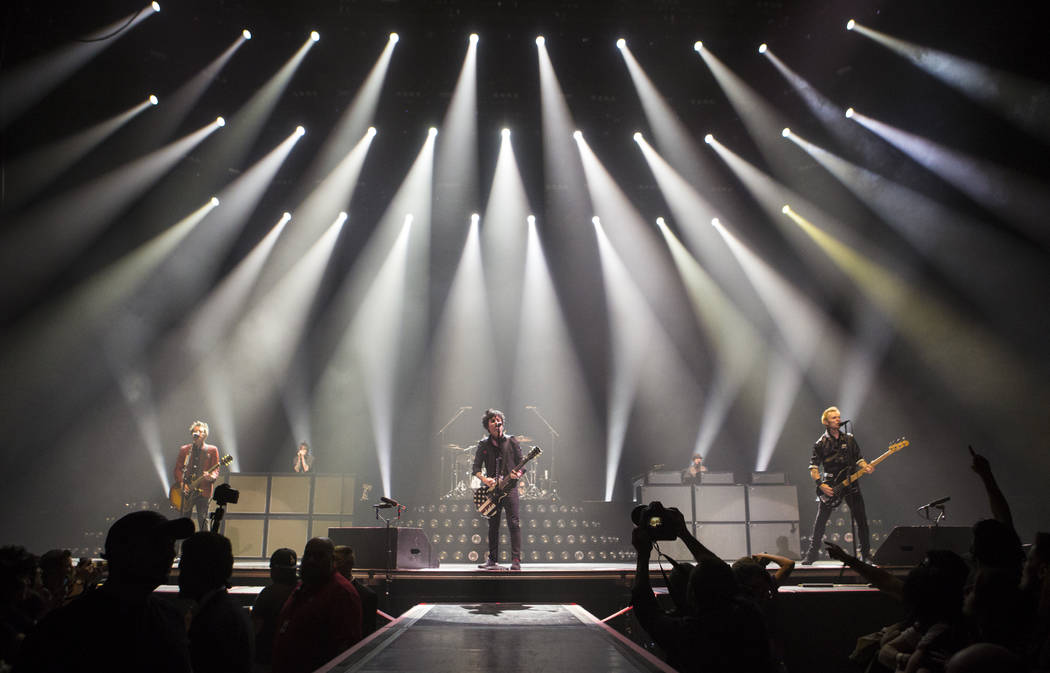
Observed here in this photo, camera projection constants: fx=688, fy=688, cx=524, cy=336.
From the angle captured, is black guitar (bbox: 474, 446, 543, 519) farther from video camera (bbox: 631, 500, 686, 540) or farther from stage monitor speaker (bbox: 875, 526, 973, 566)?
video camera (bbox: 631, 500, 686, 540)

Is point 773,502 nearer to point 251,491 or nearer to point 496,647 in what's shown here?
point 496,647

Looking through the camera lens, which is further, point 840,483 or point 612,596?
point 840,483

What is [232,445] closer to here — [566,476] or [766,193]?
[566,476]

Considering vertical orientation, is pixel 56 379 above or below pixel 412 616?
above

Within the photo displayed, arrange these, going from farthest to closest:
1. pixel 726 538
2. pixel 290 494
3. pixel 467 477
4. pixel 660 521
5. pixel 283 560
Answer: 1. pixel 467 477
2. pixel 290 494
3. pixel 726 538
4. pixel 283 560
5. pixel 660 521

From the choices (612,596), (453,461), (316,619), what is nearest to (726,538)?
(612,596)

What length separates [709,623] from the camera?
2.44 metres

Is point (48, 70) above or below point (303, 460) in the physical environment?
above

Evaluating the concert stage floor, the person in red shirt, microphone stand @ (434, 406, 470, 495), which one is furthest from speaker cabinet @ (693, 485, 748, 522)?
the person in red shirt

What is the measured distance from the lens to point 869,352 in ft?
33.1

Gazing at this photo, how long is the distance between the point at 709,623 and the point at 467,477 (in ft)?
27.6

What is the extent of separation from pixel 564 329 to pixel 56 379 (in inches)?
326

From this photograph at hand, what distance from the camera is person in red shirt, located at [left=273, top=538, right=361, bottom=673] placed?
3.21 m

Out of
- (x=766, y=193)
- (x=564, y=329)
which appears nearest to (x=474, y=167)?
(x=564, y=329)
